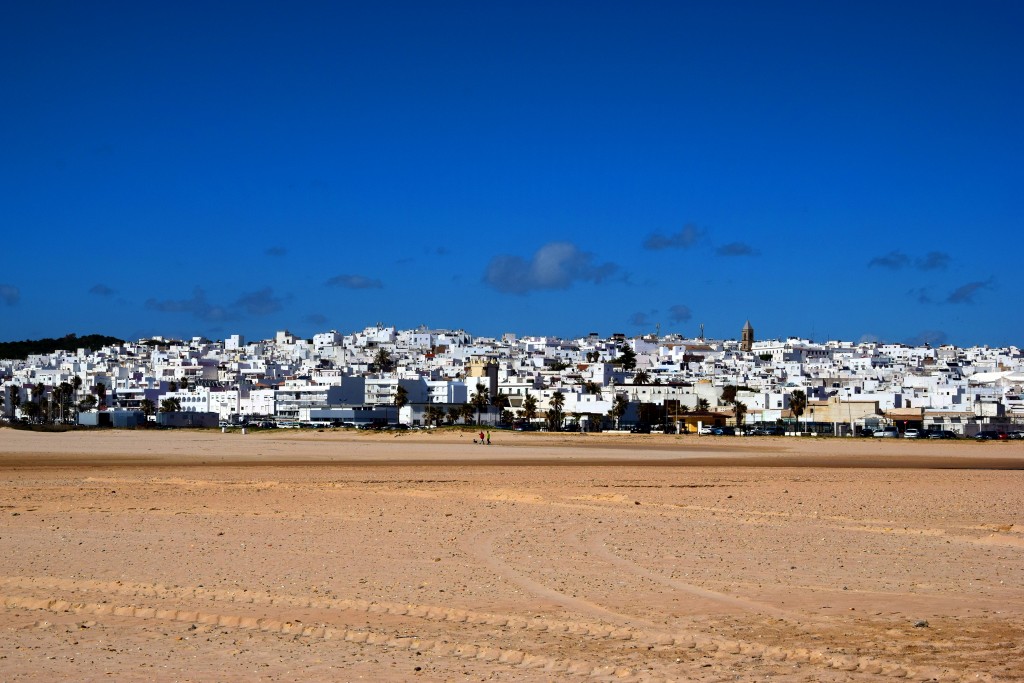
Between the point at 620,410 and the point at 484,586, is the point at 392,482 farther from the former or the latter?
the point at 620,410

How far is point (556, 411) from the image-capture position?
91.4m

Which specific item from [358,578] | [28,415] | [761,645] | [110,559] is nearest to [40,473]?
[110,559]

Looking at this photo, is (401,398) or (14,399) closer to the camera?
(401,398)

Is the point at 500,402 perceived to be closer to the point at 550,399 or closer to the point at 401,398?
the point at 550,399

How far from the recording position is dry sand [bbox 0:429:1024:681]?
7.82 meters

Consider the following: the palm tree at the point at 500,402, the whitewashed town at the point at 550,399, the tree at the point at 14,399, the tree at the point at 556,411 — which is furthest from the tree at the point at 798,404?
the tree at the point at 14,399

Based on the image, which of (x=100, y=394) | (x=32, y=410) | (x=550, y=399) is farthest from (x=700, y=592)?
(x=100, y=394)

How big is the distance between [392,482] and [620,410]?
242 feet

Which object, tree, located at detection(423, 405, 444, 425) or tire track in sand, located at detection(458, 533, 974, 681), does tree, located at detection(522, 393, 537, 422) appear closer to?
tree, located at detection(423, 405, 444, 425)

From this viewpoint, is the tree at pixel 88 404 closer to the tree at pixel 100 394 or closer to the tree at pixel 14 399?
the tree at pixel 100 394

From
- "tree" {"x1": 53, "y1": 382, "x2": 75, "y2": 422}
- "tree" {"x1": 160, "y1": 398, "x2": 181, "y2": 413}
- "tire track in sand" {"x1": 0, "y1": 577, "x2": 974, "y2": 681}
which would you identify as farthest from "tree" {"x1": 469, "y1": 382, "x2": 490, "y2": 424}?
"tire track in sand" {"x1": 0, "y1": 577, "x2": 974, "y2": 681}

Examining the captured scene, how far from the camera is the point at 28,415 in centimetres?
11081

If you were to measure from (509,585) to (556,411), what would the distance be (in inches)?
3192

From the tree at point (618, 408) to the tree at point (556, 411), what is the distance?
4101 mm
